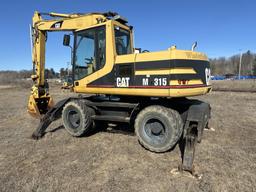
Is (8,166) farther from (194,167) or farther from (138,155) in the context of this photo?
(194,167)

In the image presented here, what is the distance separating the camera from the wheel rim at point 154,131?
5613 mm

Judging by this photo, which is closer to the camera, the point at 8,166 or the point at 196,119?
the point at 8,166

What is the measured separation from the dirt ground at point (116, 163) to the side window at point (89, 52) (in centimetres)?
202

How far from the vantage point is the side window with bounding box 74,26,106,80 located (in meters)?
6.41

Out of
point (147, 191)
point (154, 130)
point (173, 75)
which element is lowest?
point (147, 191)

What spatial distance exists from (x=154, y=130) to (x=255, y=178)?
2332 millimetres

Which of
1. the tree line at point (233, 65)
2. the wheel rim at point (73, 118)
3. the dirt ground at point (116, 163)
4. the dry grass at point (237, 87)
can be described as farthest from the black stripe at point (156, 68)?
the tree line at point (233, 65)

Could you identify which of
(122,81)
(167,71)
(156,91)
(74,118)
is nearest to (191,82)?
(167,71)

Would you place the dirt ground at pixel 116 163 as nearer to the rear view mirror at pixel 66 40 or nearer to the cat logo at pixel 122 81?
the cat logo at pixel 122 81

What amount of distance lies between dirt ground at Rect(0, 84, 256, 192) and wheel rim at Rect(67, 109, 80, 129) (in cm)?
38

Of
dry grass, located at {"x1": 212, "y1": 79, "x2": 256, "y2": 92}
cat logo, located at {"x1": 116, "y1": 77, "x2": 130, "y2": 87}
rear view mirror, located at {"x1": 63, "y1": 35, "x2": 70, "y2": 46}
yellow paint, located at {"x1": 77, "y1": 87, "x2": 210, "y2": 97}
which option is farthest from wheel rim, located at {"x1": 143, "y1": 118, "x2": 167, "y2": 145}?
dry grass, located at {"x1": 212, "y1": 79, "x2": 256, "y2": 92}

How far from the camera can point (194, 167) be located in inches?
186

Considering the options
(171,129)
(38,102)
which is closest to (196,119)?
(171,129)

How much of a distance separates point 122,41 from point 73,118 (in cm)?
277
